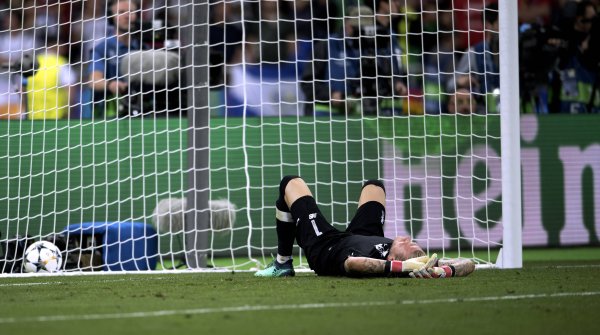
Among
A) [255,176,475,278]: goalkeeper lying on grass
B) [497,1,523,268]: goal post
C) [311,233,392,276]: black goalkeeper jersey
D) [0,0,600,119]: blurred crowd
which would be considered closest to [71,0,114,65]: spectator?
[0,0,600,119]: blurred crowd

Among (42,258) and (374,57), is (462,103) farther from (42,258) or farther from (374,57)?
(42,258)

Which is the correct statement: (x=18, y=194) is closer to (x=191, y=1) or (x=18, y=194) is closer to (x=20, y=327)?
(x=191, y=1)

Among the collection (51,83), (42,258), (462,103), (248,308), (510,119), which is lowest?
(42,258)

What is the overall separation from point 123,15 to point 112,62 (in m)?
0.57

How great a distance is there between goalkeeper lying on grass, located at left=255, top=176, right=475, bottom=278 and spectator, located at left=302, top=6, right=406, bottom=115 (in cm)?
332

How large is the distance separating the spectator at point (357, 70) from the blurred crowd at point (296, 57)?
0.02 meters

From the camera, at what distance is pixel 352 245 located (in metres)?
7.82

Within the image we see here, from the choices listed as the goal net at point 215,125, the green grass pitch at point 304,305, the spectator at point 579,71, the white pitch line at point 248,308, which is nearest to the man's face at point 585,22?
the spectator at point 579,71

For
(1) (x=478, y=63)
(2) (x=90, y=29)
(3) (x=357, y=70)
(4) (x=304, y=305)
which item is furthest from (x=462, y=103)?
(4) (x=304, y=305)

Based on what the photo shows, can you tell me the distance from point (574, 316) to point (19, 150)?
7588mm

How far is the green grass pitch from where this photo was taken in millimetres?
4977

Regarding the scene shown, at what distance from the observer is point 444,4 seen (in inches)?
541

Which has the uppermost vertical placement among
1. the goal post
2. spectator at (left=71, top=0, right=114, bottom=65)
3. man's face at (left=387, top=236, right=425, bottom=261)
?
spectator at (left=71, top=0, right=114, bottom=65)

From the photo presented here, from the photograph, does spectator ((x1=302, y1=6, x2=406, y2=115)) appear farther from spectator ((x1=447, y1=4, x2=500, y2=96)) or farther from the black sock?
the black sock
